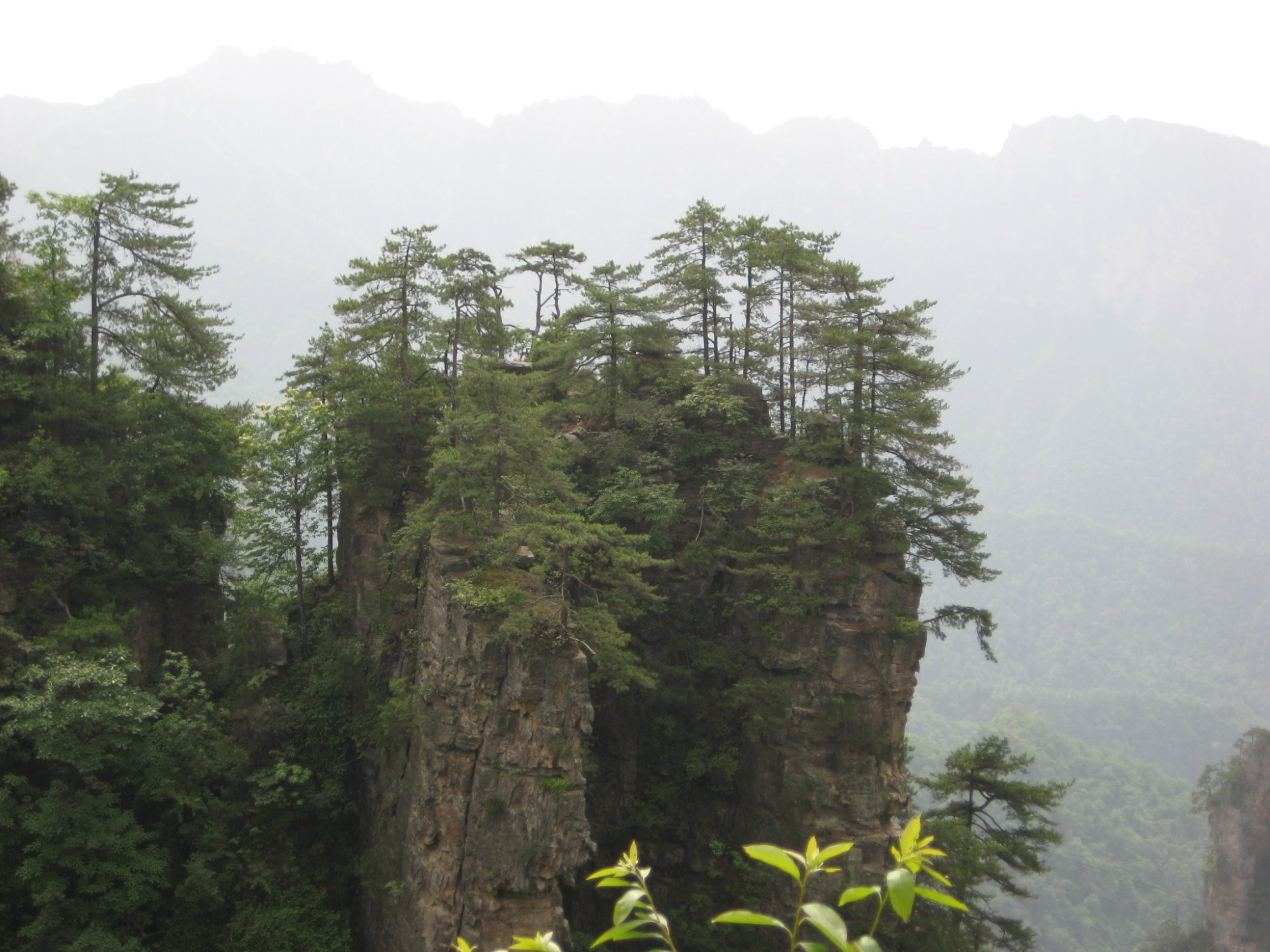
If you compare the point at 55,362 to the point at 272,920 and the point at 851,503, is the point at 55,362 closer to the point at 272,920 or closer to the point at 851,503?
the point at 272,920

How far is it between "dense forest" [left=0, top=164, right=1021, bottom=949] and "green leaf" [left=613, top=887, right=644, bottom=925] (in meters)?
15.1

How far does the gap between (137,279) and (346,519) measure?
10138mm

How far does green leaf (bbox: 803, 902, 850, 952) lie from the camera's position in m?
2.59

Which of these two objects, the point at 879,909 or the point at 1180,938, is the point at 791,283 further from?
the point at 1180,938

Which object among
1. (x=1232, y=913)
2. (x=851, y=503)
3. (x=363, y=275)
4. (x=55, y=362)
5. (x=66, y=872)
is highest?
(x=363, y=275)

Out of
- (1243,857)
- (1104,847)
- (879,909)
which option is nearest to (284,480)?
(879,909)

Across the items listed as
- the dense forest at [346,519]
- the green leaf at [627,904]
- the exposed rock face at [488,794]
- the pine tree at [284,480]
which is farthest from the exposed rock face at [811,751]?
the green leaf at [627,904]

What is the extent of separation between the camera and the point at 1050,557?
6068 inches

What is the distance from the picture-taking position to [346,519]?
26.1m

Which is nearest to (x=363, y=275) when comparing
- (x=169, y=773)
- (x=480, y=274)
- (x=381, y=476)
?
(x=480, y=274)

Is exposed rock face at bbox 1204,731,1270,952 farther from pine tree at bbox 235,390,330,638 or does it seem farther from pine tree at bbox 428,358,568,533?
pine tree at bbox 235,390,330,638

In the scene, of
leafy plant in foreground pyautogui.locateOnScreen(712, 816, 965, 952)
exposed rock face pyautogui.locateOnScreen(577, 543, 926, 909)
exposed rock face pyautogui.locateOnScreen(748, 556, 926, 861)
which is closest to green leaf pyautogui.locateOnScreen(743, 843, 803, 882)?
leafy plant in foreground pyautogui.locateOnScreen(712, 816, 965, 952)

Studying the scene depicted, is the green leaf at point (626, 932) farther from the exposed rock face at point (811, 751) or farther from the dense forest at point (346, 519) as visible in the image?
the exposed rock face at point (811, 751)

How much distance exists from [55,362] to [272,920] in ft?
55.0
